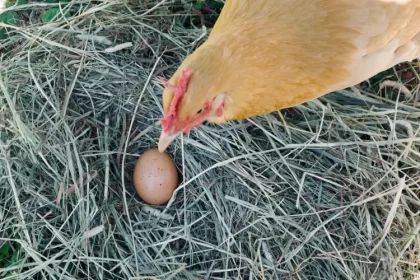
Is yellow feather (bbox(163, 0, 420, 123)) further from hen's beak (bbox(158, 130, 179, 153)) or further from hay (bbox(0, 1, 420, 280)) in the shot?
hay (bbox(0, 1, 420, 280))

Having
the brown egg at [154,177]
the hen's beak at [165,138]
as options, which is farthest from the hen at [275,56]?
the brown egg at [154,177]

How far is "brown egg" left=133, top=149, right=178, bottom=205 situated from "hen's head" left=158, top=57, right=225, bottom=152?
16.3 inches

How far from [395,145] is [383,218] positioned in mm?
313

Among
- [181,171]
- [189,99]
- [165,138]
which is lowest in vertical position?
[181,171]

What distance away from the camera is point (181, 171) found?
1898 mm

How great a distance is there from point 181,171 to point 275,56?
757 mm

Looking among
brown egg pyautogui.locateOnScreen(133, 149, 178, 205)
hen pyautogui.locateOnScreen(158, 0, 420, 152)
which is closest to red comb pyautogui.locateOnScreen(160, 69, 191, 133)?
hen pyautogui.locateOnScreen(158, 0, 420, 152)

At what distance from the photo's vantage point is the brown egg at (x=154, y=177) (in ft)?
5.80

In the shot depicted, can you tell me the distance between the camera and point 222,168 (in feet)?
6.11

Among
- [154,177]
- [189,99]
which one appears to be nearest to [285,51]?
[189,99]

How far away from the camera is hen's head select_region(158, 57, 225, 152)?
1.25 metres

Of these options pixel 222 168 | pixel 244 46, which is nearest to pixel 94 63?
pixel 222 168

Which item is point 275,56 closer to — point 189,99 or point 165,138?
point 189,99

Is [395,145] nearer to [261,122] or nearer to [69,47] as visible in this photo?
[261,122]
